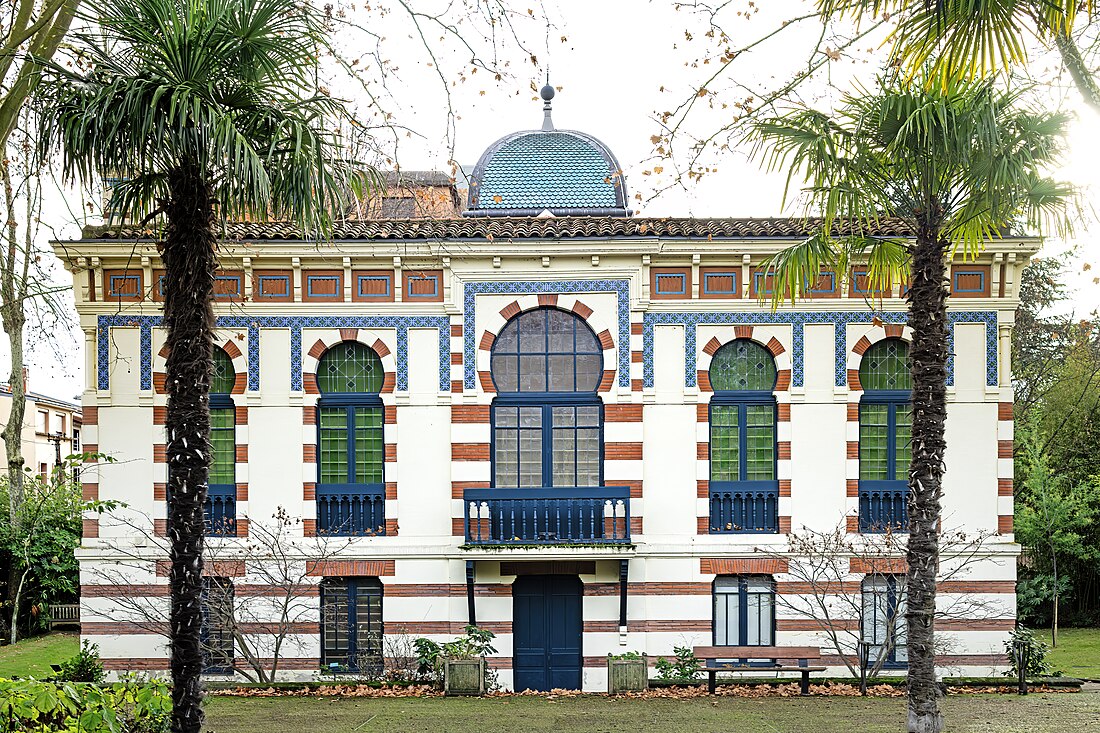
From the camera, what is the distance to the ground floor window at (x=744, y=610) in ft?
65.8

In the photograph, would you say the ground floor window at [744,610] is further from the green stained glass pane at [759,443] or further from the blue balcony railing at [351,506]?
the blue balcony railing at [351,506]

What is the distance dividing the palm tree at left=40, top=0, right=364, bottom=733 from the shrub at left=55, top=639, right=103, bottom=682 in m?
8.75

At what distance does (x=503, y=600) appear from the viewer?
65.5ft

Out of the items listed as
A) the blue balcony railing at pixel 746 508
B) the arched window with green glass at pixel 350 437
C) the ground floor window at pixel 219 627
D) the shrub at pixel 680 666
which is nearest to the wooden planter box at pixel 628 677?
the shrub at pixel 680 666

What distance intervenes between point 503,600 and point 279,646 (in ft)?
12.9

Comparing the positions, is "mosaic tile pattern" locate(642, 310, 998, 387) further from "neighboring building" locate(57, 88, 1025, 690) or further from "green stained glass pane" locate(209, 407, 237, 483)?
"green stained glass pane" locate(209, 407, 237, 483)

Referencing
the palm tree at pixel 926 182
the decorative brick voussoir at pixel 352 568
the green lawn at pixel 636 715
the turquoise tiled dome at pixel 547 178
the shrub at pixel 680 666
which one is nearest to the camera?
the palm tree at pixel 926 182

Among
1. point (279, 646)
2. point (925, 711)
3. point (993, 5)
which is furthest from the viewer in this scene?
point (279, 646)

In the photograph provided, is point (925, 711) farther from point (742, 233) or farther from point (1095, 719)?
point (742, 233)

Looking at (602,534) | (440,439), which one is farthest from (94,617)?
(602,534)

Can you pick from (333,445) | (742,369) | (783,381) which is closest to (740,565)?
(783,381)

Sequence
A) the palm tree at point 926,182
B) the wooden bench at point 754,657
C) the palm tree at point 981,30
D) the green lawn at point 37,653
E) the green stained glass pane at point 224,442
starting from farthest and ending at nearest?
the green lawn at point 37,653, the green stained glass pane at point 224,442, the wooden bench at point 754,657, the palm tree at point 926,182, the palm tree at point 981,30

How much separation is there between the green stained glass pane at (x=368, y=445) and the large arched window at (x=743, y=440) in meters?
6.03

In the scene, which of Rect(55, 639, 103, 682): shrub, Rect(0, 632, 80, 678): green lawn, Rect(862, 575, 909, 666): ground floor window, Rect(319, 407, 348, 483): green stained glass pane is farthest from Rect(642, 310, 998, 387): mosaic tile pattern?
Rect(0, 632, 80, 678): green lawn
